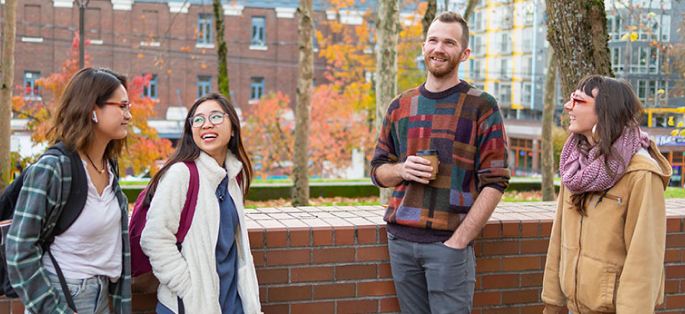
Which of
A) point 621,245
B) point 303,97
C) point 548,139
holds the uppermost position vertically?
point 303,97

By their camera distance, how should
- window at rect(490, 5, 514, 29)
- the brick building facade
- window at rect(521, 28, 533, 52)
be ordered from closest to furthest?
window at rect(490, 5, 514, 29) → the brick building facade → window at rect(521, 28, 533, 52)

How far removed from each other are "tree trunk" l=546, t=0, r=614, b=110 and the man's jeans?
7.76 ft

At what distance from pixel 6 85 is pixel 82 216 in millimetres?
10725

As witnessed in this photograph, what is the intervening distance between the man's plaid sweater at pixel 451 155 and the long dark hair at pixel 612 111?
17.3 inches

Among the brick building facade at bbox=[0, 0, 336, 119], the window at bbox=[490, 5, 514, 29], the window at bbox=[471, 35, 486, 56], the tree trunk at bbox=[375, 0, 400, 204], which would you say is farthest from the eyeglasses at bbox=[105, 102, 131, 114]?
the window at bbox=[471, 35, 486, 56]

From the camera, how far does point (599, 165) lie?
312 centimetres

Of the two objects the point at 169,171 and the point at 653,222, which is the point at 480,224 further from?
the point at 169,171

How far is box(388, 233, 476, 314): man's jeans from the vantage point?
128 inches

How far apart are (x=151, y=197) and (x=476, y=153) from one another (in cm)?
154

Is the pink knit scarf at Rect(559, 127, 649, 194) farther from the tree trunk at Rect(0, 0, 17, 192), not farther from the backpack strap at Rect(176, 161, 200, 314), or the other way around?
the tree trunk at Rect(0, 0, 17, 192)

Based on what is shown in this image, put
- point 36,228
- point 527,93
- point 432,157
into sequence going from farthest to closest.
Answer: point 527,93
point 432,157
point 36,228

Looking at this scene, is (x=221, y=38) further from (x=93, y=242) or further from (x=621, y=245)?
(x=621, y=245)

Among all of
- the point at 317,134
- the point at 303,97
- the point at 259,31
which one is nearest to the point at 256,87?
the point at 259,31

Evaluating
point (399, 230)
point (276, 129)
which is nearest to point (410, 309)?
point (399, 230)
